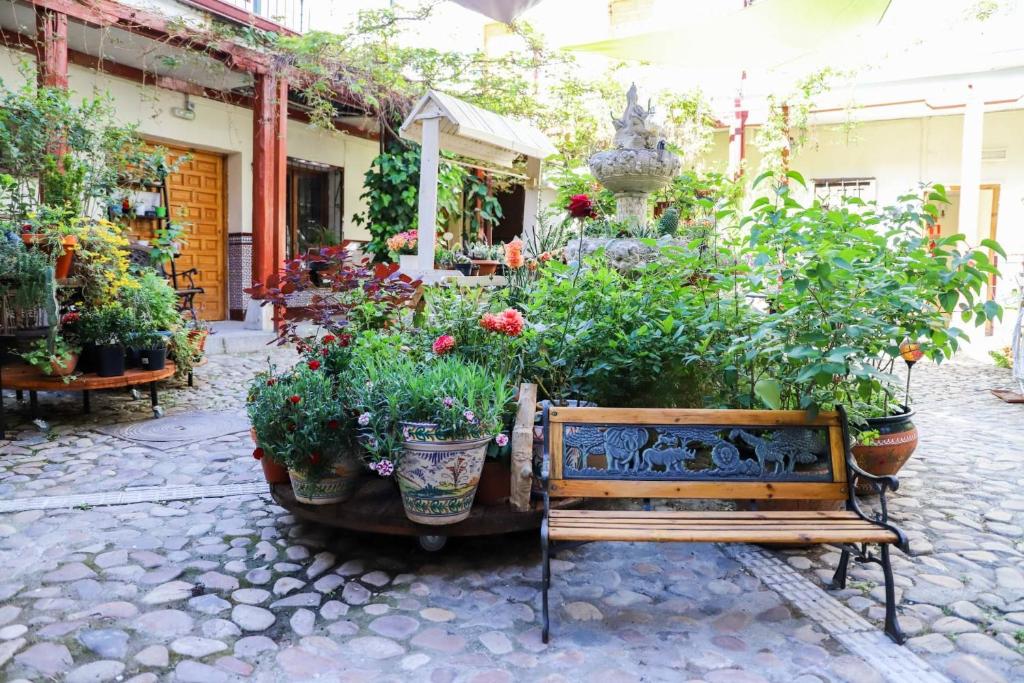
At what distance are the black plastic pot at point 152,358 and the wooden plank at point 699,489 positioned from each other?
401 cm

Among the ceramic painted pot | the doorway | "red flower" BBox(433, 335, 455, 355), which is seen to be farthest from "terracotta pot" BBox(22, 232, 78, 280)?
the doorway

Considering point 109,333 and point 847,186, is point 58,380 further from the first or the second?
point 847,186

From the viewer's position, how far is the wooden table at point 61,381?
496 cm

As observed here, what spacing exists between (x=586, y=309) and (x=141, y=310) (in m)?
3.73

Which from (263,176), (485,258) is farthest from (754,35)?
(263,176)

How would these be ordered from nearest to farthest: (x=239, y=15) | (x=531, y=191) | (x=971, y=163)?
(x=531, y=191) < (x=239, y=15) < (x=971, y=163)

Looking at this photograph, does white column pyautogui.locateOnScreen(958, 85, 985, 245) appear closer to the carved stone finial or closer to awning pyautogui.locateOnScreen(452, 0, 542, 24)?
the carved stone finial

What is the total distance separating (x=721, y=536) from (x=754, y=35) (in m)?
7.64

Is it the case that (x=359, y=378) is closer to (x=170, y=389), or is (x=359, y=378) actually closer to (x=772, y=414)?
(x=772, y=414)

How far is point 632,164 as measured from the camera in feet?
18.2

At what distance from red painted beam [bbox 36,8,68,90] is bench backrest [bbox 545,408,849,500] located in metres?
6.84

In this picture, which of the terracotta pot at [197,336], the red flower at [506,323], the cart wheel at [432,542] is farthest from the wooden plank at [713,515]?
the terracotta pot at [197,336]

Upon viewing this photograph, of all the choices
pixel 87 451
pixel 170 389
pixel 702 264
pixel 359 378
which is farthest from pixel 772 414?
pixel 170 389

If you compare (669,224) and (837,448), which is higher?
(669,224)
